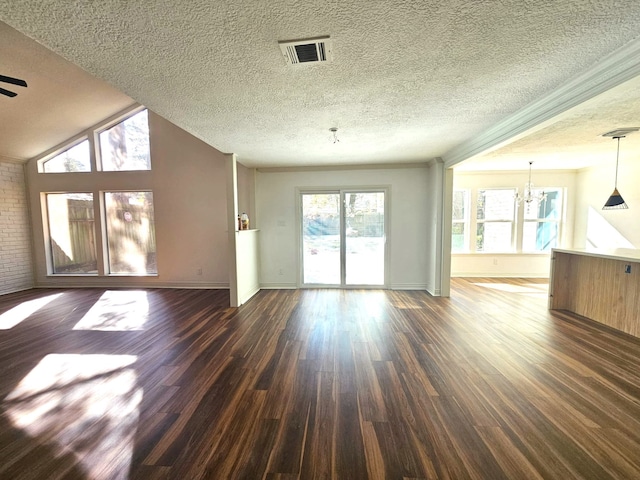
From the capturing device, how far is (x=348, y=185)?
496cm

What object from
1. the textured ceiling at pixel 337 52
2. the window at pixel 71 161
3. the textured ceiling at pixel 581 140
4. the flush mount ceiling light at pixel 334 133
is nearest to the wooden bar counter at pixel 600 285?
the textured ceiling at pixel 581 140

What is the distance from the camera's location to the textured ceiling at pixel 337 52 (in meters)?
1.29

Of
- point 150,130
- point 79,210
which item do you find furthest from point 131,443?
point 79,210

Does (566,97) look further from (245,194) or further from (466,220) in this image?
(245,194)

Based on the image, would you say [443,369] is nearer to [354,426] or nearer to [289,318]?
[354,426]

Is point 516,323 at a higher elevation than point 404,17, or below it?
below

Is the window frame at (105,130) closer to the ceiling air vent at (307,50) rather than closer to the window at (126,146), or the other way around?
the window at (126,146)

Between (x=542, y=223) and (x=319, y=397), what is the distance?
682 cm

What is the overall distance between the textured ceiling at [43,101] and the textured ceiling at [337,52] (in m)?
2.57

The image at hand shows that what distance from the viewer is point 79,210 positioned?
17.6 ft

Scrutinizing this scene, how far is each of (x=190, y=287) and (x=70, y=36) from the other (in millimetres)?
4639

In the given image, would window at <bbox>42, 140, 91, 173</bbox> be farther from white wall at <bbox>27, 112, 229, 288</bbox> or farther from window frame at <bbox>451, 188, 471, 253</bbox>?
window frame at <bbox>451, 188, 471, 253</bbox>

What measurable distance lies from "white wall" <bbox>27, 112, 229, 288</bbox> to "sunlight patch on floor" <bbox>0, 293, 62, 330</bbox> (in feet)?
3.35

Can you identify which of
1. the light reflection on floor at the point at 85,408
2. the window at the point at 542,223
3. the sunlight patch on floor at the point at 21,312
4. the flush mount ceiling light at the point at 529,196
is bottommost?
the sunlight patch on floor at the point at 21,312
